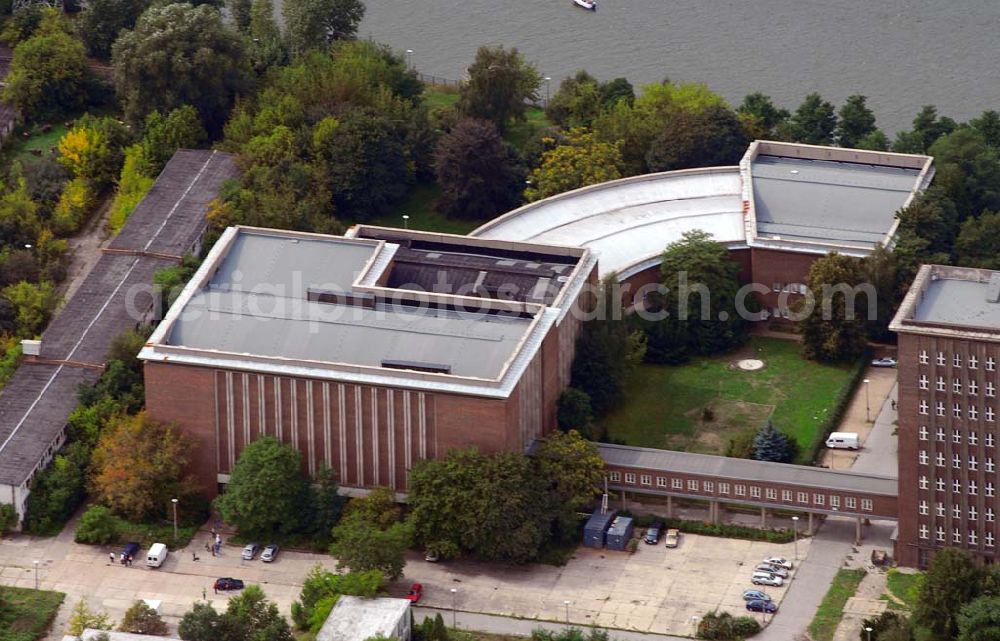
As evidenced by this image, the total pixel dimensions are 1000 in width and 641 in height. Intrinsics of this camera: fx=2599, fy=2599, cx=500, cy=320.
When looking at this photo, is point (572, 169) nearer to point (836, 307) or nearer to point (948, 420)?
point (836, 307)

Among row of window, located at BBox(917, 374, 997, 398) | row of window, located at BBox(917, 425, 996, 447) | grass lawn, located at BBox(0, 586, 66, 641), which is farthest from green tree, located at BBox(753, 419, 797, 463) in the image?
grass lawn, located at BBox(0, 586, 66, 641)

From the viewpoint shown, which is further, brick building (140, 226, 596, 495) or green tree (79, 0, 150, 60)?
green tree (79, 0, 150, 60)

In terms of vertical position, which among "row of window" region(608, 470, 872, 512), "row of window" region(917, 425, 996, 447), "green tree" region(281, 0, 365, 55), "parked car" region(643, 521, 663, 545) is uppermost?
"green tree" region(281, 0, 365, 55)

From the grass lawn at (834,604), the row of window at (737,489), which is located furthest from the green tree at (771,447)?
the grass lawn at (834,604)

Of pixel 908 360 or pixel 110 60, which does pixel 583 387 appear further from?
pixel 110 60

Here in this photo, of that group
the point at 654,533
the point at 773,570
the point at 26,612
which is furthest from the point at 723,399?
the point at 26,612

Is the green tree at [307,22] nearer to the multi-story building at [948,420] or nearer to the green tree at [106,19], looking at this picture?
the green tree at [106,19]

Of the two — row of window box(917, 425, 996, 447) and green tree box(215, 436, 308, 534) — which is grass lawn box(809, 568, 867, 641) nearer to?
row of window box(917, 425, 996, 447)
